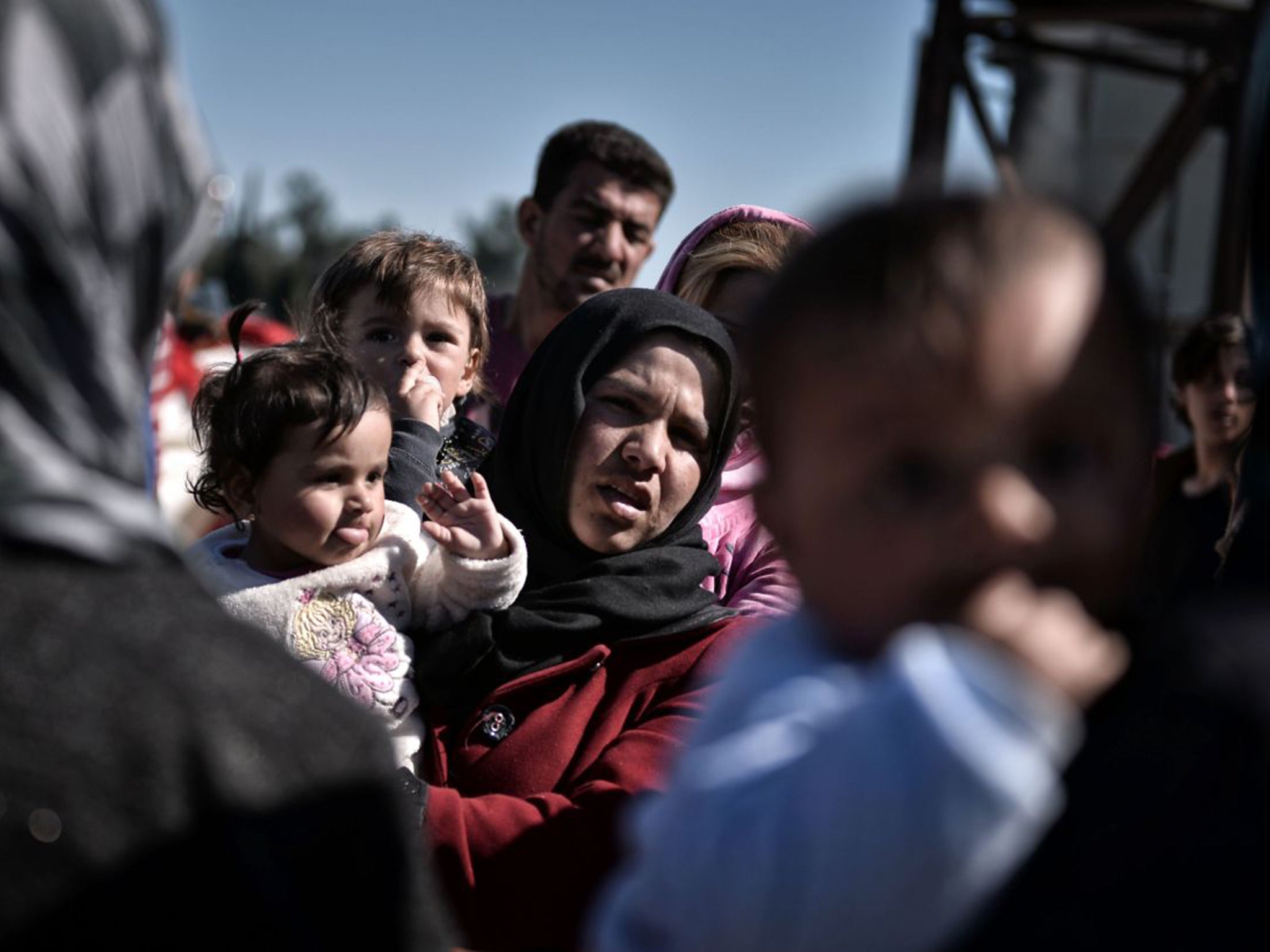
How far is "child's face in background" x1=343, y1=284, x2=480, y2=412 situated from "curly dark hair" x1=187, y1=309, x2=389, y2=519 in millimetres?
459

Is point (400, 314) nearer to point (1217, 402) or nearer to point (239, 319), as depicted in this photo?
point (239, 319)

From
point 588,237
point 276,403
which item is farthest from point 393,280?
point 588,237

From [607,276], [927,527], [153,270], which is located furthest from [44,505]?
[607,276]

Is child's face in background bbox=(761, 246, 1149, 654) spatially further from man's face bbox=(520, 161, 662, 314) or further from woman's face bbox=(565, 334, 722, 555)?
man's face bbox=(520, 161, 662, 314)

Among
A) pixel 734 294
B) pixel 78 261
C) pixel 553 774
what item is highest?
pixel 78 261

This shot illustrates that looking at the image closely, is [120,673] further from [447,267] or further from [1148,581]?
[447,267]

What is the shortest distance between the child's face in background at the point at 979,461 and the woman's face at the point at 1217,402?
345 cm

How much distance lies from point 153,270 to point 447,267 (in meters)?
2.03

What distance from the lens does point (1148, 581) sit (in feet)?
4.71

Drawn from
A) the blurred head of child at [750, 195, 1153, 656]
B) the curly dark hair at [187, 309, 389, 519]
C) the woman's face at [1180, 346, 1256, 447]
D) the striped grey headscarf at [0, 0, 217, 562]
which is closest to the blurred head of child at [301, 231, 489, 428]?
the curly dark hair at [187, 309, 389, 519]

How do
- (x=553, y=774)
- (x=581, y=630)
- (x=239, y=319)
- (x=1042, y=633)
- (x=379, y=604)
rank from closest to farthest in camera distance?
(x=1042, y=633), (x=553, y=774), (x=581, y=630), (x=379, y=604), (x=239, y=319)

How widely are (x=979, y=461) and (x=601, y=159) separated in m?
4.04

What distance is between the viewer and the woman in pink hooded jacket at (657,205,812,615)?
285 centimetres

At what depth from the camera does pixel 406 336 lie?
10.6 ft
